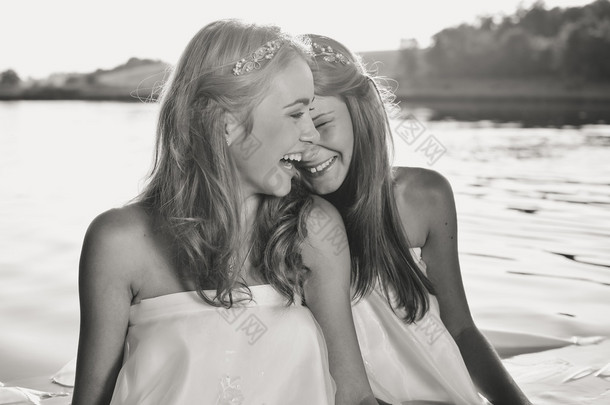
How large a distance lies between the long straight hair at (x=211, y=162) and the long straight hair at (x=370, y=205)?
574 millimetres

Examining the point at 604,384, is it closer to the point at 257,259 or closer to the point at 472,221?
the point at 257,259

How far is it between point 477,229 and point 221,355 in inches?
188

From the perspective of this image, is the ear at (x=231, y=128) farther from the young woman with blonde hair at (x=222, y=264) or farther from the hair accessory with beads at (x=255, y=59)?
the hair accessory with beads at (x=255, y=59)

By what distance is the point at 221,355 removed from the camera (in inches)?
72.5

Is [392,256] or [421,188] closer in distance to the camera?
[392,256]

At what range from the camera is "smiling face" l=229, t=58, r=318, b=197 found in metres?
1.95

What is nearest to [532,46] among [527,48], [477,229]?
[527,48]

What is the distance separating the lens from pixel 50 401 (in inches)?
117

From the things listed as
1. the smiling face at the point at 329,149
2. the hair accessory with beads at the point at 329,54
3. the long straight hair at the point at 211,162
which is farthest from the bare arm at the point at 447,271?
the long straight hair at the point at 211,162

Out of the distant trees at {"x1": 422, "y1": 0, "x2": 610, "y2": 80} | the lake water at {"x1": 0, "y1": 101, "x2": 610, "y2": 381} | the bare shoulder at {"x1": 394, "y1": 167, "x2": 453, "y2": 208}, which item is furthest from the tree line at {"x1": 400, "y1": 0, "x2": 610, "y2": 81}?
the bare shoulder at {"x1": 394, "y1": 167, "x2": 453, "y2": 208}

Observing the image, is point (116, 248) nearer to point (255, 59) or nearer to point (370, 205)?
point (255, 59)

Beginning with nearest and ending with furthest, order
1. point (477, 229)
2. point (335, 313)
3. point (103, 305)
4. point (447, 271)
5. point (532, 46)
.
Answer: point (103, 305), point (335, 313), point (447, 271), point (477, 229), point (532, 46)

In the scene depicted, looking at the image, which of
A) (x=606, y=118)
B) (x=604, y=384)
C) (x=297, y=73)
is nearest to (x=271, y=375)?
(x=297, y=73)

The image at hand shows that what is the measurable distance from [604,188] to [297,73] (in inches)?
266
